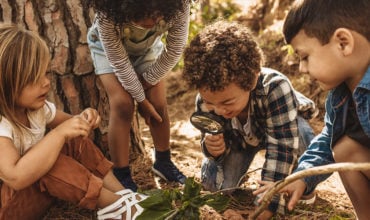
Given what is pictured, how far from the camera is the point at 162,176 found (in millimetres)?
2795

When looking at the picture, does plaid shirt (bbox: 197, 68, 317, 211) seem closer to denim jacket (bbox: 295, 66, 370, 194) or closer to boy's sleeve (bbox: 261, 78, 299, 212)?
boy's sleeve (bbox: 261, 78, 299, 212)

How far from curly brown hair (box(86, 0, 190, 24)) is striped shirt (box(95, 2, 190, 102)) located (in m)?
0.09

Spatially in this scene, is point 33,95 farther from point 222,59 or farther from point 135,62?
point 222,59

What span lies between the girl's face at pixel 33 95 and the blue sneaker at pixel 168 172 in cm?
92

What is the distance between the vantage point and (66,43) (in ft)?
8.59

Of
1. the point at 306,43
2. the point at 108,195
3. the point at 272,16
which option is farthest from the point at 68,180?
the point at 272,16

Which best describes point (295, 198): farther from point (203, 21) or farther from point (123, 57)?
point (203, 21)

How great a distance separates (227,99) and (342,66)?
617 millimetres

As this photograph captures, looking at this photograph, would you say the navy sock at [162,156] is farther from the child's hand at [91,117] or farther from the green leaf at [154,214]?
the green leaf at [154,214]

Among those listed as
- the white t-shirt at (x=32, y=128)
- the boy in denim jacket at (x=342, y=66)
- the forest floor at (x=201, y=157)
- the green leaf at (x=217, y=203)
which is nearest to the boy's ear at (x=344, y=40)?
the boy in denim jacket at (x=342, y=66)

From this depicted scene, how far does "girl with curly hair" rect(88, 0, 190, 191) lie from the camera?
2.26m

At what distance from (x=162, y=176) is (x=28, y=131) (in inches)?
36.7

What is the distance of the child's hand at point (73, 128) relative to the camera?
2088mm

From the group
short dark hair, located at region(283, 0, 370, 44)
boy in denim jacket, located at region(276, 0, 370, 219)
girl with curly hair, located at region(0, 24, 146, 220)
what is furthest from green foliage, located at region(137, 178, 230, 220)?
short dark hair, located at region(283, 0, 370, 44)
